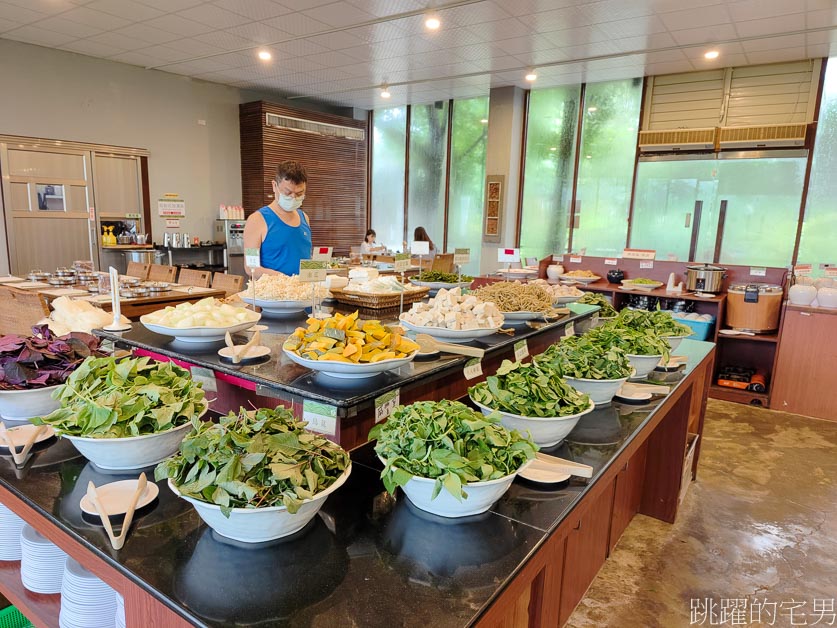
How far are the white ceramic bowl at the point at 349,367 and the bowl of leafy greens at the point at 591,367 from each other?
605 millimetres

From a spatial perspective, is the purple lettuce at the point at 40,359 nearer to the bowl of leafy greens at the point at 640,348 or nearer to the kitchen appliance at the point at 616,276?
the bowl of leafy greens at the point at 640,348

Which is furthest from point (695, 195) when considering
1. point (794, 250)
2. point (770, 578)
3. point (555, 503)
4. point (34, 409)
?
point (34, 409)

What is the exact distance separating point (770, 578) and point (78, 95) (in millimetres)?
8206

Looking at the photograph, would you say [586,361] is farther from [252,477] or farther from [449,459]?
[252,477]

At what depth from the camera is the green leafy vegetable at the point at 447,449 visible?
1.10 meters

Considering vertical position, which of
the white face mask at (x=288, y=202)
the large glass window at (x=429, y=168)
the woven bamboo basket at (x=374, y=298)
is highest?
the large glass window at (x=429, y=168)

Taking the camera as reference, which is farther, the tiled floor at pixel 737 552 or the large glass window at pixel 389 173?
the large glass window at pixel 389 173

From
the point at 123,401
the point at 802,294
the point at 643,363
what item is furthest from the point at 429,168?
the point at 123,401

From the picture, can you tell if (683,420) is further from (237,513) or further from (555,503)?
(237,513)

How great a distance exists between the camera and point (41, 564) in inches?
52.1

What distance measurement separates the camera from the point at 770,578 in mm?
2443

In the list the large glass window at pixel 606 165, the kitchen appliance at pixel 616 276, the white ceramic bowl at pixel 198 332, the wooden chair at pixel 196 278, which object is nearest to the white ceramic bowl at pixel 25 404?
the white ceramic bowl at pixel 198 332

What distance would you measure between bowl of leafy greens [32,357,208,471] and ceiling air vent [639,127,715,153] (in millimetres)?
7042

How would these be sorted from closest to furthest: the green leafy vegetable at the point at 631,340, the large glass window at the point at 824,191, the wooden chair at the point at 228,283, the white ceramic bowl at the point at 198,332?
the white ceramic bowl at the point at 198,332 → the green leafy vegetable at the point at 631,340 → the wooden chair at the point at 228,283 → the large glass window at the point at 824,191
